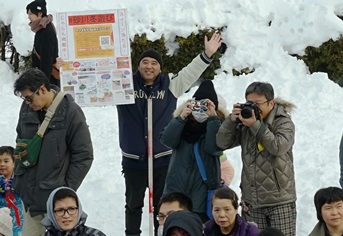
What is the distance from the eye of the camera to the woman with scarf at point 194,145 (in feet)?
22.1

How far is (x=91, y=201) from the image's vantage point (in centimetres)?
916

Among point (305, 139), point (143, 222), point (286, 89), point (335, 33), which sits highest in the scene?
point (335, 33)

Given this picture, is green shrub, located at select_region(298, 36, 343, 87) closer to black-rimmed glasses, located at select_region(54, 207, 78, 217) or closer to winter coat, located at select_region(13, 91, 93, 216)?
winter coat, located at select_region(13, 91, 93, 216)

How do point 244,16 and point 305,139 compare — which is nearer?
point 305,139

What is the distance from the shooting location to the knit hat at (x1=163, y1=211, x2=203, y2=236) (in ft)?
17.0

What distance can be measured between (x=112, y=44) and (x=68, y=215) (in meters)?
3.39

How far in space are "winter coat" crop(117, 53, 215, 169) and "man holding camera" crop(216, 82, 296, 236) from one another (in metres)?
1.23

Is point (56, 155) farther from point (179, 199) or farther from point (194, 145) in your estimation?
point (194, 145)

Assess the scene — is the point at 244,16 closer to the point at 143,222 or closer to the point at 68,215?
the point at 143,222

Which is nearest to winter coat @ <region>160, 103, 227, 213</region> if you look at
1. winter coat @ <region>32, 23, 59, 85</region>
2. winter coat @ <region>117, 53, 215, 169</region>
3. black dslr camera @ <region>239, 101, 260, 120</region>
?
black dslr camera @ <region>239, 101, 260, 120</region>

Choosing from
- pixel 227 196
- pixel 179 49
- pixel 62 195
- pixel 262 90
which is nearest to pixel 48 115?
pixel 62 195

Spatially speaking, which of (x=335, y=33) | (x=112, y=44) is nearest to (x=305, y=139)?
(x=335, y=33)

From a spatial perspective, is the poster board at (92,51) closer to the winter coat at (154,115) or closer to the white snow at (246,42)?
the winter coat at (154,115)

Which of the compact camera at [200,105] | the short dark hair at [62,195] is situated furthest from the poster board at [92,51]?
the short dark hair at [62,195]
